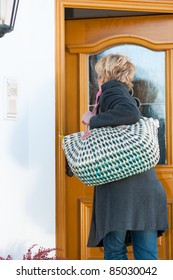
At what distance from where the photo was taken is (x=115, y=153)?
8.23 feet

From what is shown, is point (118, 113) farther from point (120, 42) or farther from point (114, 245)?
point (120, 42)

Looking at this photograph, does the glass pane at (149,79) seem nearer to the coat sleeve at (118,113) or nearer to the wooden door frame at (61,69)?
the wooden door frame at (61,69)

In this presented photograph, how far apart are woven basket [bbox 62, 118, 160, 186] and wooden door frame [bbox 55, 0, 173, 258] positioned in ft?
2.10

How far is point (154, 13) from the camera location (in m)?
3.44

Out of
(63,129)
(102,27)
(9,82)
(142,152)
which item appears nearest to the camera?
(142,152)

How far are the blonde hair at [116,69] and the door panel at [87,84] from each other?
75cm

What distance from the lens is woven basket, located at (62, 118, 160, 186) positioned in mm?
A: 2506

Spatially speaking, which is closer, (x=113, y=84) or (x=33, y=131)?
(x=113, y=84)

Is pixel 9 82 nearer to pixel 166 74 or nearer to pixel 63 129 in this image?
pixel 63 129

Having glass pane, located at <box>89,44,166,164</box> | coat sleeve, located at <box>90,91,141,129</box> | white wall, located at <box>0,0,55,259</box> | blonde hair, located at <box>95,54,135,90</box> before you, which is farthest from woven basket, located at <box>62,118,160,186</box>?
glass pane, located at <box>89,44,166,164</box>

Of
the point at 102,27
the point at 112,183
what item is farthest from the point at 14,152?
the point at 102,27

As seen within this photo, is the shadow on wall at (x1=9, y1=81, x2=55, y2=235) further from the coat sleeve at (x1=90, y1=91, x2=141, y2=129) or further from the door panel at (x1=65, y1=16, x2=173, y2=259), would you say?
the coat sleeve at (x1=90, y1=91, x2=141, y2=129)

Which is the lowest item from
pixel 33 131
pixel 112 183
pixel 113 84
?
pixel 112 183

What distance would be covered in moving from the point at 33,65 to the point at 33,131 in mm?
377
